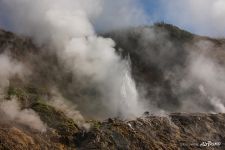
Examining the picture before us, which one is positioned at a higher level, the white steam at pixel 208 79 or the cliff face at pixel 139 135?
the white steam at pixel 208 79

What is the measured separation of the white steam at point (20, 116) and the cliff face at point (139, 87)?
813mm

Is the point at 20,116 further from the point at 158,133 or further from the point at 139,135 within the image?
the point at 158,133

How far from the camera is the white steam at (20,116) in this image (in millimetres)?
99375

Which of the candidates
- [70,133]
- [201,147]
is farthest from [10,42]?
[201,147]

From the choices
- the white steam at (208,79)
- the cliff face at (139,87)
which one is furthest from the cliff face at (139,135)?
the white steam at (208,79)

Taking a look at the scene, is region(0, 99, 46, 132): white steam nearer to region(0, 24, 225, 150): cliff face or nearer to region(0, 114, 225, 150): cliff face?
region(0, 24, 225, 150): cliff face

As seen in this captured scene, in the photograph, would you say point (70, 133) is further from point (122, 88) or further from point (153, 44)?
point (153, 44)

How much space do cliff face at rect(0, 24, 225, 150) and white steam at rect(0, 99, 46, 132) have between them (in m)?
0.81

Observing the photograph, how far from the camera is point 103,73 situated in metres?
139

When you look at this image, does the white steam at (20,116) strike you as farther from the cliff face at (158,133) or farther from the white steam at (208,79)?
the white steam at (208,79)

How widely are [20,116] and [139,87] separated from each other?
4515cm
